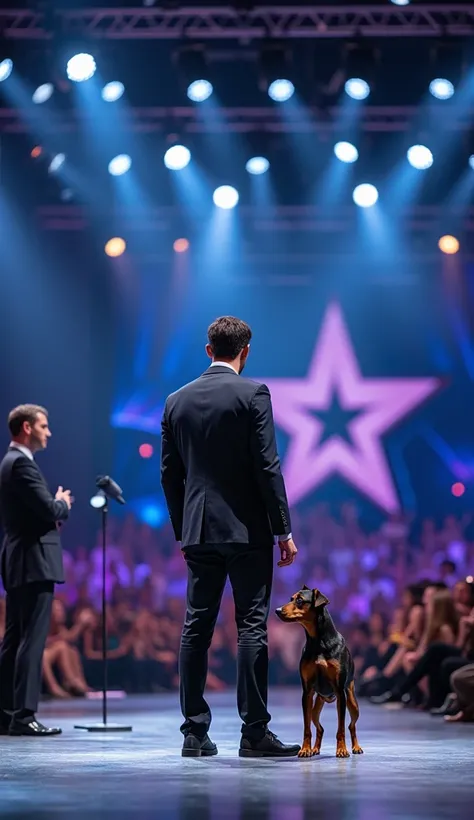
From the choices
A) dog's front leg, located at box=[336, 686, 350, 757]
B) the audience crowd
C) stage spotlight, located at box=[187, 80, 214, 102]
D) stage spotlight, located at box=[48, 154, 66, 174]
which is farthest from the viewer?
stage spotlight, located at box=[48, 154, 66, 174]

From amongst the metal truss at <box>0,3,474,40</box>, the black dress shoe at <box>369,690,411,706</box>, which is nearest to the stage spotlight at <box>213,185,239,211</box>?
the metal truss at <box>0,3,474,40</box>

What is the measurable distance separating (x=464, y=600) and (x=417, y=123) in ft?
17.2

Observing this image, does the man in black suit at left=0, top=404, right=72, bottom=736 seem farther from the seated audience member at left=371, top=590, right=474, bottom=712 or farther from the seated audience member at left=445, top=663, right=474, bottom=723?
the seated audience member at left=371, top=590, right=474, bottom=712

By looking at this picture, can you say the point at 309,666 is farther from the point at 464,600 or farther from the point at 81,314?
the point at 81,314

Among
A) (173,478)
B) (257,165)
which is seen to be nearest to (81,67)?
(257,165)

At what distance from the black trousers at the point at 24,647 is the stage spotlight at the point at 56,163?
24.1 ft

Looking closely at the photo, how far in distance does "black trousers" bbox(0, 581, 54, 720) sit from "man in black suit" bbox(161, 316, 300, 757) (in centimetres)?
148

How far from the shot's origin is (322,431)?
1415cm

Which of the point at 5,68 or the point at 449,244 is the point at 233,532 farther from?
the point at 449,244

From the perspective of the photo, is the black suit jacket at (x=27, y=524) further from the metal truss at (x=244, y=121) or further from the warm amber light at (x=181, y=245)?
the warm amber light at (x=181, y=245)

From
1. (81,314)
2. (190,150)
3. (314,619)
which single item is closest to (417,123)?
(190,150)

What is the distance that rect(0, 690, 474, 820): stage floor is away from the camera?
2928 millimetres

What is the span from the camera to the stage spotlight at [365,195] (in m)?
13.1

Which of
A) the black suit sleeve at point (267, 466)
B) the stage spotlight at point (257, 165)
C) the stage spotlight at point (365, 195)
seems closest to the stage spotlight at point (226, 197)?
the stage spotlight at point (257, 165)
